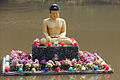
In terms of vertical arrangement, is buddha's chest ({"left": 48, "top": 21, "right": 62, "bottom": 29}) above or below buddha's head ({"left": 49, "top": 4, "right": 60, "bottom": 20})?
below

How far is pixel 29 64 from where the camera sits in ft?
30.9

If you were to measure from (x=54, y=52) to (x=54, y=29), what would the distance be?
2.96 feet

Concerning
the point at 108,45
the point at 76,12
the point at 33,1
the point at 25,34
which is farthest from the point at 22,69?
the point at 33,1

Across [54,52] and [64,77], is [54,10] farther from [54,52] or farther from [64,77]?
[64,77]

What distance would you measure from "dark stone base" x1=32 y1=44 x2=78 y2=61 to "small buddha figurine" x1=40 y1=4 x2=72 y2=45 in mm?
276

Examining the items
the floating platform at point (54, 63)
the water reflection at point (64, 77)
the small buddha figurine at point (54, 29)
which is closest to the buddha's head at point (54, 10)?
the small buddha figurine at point (54, 29)

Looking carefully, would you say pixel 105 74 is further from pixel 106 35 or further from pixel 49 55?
pixel 106 35

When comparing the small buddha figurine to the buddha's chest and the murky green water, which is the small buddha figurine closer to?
the buddha's chest

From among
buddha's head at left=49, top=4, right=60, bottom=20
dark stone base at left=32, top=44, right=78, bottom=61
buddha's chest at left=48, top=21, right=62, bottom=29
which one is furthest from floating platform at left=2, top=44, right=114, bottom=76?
buddha's head at left=49, top=4, right=60, bottom=20

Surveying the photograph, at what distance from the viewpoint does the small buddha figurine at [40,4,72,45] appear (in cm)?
1017

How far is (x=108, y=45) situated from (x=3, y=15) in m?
11.4

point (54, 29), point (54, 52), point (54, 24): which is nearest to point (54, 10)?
point (54, 24)

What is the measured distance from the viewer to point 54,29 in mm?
10414

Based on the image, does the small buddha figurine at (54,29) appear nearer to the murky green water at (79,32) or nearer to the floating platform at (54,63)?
the floating platform at (54,63)
